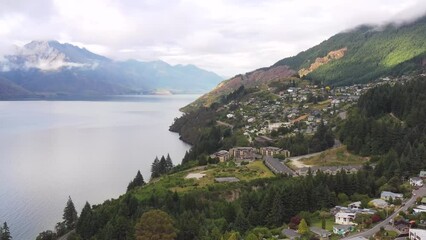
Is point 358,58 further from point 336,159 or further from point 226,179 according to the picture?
point 226,179

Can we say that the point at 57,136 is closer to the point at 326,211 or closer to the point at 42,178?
the point at 42,178

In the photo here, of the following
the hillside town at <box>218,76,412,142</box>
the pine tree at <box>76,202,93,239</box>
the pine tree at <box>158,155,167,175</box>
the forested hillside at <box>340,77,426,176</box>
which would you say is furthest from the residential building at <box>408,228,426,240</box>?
the hillside town at <box>218,76,412,142</box>

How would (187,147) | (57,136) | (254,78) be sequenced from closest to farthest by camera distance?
(187,147) → (57,136) → (254,78)

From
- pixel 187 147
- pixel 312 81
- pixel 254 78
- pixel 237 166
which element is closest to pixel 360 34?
pixel 254 78


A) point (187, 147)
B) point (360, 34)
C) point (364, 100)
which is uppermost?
point (360, 34)

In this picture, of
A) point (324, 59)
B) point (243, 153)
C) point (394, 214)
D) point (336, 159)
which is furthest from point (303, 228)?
point (324, 59)
